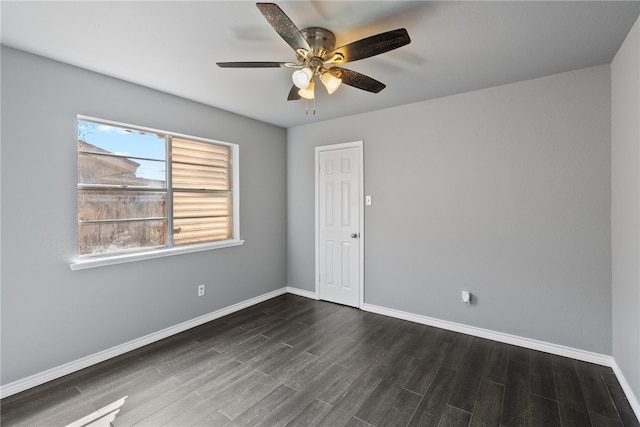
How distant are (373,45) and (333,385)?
91.5 inches

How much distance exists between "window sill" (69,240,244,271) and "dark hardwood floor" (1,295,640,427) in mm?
849

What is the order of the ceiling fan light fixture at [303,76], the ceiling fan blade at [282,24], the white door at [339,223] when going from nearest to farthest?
1. the ceiling fan blade at [282,24]
2. the ceiling fan light fixture at [303,76]
3. the white door at [339,223]

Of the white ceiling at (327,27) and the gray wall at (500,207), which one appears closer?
the white ceiling at (327,27)

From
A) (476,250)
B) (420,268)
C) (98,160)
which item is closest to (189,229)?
(98,160)

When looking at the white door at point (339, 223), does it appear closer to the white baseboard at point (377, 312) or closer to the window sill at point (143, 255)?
the white baseboard at point (377, 312)

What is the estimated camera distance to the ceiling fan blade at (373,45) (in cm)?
158

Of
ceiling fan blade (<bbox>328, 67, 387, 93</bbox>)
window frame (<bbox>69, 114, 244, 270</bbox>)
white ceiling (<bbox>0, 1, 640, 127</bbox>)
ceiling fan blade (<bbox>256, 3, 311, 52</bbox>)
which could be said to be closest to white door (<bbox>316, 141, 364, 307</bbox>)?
window frame (<bbox>69, 114, 244, 270</bbox>)

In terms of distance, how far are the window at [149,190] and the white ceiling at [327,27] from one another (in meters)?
0.60

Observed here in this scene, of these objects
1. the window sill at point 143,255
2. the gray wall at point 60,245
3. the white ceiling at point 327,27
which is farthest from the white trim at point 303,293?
the white ceiling at point 327,27

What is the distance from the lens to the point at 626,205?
2.08 m

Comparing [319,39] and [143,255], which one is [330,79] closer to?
[319,39]

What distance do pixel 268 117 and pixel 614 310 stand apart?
13.0 ft

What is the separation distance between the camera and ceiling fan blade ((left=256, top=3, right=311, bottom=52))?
55.5 inches

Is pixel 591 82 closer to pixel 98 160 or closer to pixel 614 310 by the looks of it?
pixel 614 310
